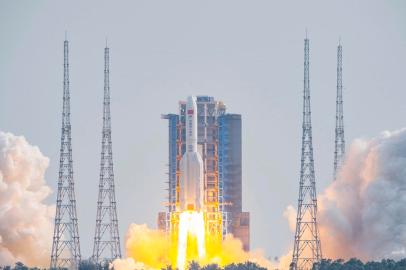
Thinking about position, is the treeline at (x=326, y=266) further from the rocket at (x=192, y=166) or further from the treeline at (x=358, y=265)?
the rocket at (x=192, y=166)

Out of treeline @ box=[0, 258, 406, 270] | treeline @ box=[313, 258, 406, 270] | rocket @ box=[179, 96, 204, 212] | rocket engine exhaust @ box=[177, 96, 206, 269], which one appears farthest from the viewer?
rocket engine exhaust @ box=[177, 96, 206, 269]

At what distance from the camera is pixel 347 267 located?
186750 millimetres

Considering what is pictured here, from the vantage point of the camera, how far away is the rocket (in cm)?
19788

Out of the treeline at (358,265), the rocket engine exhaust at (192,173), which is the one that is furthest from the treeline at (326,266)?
the rocket engine exhaust at (192,173)

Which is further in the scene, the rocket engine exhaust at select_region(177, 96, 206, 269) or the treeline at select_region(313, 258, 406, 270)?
the rocket engine exhaust at select_region(177, 96, 206, 269)

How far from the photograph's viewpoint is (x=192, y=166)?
199 meters

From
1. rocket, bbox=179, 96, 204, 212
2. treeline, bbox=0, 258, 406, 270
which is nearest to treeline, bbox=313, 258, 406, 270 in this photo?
treeline, bbox=0, 258, 406, 270

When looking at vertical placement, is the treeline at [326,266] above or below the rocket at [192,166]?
below

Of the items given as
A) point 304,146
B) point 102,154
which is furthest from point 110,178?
point 304,146

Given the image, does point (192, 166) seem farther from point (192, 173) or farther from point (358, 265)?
point (358, 265)

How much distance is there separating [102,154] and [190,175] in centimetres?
767

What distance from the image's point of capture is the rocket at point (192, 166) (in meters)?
198

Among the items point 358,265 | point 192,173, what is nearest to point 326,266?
point 358,265

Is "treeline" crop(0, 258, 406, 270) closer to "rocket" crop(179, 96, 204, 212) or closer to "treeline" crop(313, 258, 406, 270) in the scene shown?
"treeline" crop(313, 258, 406, 270)
